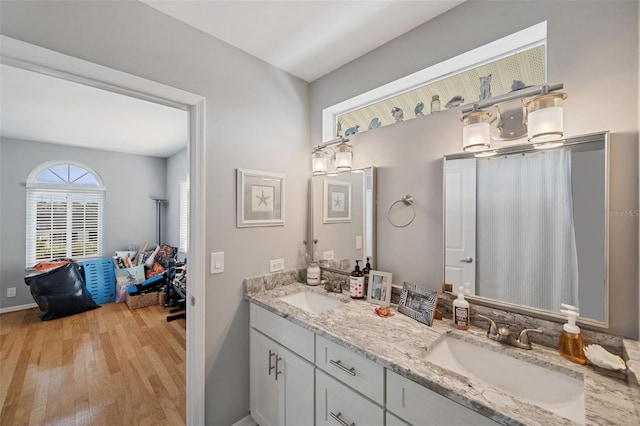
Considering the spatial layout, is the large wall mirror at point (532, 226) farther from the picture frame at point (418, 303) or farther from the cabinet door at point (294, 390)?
the cabinet door at point (294, 390)

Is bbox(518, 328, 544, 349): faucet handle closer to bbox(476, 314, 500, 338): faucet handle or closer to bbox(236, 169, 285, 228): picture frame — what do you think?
bbox(476, 314, 500, 338): faucet handle

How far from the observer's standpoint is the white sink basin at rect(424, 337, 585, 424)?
899 millimetres

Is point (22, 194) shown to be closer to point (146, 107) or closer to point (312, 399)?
point (146, 107)

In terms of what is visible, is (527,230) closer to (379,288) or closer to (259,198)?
(379,288)

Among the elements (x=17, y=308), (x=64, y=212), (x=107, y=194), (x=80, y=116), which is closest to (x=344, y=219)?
(x=80, y=116)

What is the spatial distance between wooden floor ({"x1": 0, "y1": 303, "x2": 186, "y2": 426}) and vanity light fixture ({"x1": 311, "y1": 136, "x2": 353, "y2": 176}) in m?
2.11

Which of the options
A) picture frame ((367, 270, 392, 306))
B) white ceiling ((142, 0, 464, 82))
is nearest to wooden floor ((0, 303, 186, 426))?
picture frame ((367, 270, 392, 306))

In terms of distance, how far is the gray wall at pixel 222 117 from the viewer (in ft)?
4.05

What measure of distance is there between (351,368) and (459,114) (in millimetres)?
1342

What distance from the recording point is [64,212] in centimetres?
444

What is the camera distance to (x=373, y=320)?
1.38 m

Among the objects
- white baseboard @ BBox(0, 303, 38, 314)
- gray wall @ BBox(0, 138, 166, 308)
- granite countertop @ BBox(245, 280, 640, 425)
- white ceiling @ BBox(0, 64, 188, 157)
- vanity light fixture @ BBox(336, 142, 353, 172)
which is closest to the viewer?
granite countertop @ BBox(245, 280, 640, 425)

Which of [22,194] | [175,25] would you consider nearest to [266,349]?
[175,25]

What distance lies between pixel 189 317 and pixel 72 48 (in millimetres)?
1481
